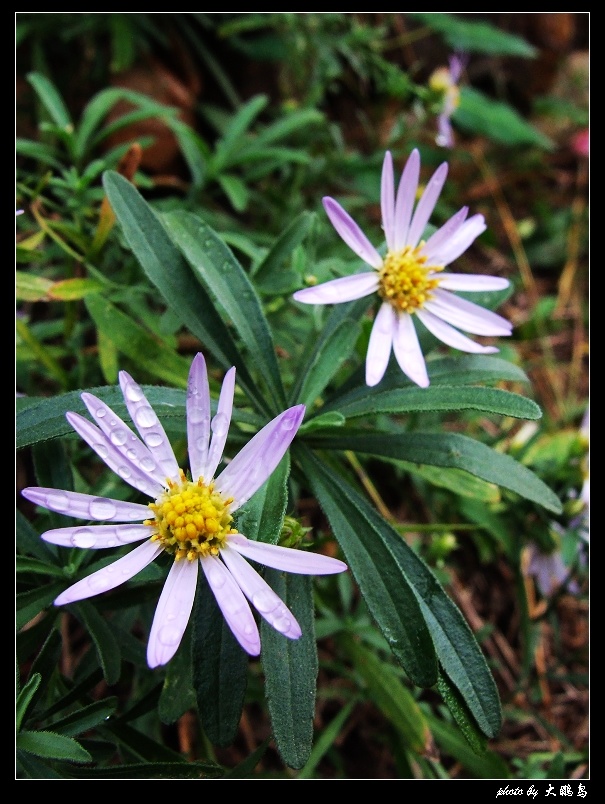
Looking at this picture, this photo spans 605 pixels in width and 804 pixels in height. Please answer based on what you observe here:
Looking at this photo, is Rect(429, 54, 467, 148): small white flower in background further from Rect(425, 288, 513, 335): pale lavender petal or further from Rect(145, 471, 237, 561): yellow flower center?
Rect(145, 471, 237, 561): yellow flower center

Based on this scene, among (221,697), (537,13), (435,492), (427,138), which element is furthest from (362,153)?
(221,697)

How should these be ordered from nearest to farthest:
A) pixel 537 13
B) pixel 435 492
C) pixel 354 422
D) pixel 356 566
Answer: pixel 356 566 → pixel 354 422 → pixel 435 492 → pixel 537 13

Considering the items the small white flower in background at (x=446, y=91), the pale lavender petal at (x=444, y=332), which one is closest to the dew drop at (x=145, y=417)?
the pale lavender petal at (x=444, y=332)

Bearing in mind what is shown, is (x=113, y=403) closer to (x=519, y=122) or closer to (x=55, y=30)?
(x=55, y=30)

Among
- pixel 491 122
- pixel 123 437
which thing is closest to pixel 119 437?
pixel 123 437

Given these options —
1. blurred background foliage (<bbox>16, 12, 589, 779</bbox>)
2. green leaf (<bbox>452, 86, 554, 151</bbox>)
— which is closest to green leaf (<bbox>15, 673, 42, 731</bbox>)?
blurred background foliage (<bbox>16, 12, 589, 779</bbox>)

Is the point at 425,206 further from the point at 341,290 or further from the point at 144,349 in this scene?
the point at 144,349

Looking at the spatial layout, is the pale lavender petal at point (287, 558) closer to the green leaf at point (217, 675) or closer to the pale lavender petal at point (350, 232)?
→ the green leaf at point (217, 675)
